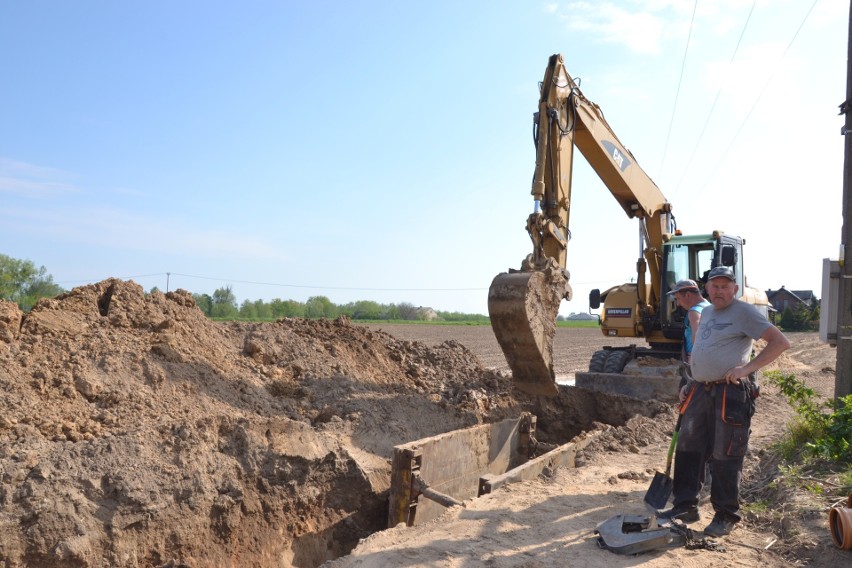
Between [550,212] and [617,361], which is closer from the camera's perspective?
[550,212]

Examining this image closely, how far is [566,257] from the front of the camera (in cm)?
791

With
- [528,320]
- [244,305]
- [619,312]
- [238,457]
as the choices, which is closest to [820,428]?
[528,320]

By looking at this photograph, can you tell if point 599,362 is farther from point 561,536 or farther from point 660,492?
point 561,536

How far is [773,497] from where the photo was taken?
190 inches

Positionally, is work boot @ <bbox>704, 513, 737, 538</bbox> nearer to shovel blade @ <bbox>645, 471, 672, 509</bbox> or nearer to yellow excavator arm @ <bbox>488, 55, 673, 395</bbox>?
shovel blade @ <bbox>645, 471, 672, 509</bbox>

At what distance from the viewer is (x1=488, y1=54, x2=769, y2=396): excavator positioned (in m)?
7.10

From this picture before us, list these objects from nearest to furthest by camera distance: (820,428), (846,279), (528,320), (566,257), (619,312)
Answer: (820,428) < (846,279) < (528,320) < (566,257) < (619,312)

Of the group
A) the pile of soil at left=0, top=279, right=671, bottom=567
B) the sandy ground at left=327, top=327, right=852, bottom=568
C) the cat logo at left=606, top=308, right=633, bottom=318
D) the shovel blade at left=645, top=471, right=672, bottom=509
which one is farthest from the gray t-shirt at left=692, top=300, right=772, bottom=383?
the cat logo at left=606, top=308, right=633, bottom=318

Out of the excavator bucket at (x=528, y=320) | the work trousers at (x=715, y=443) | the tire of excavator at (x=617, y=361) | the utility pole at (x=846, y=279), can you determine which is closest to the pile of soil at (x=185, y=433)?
the excavator bucket at (x=528, y=320)

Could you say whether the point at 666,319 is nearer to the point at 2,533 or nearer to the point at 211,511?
the point at 211,511

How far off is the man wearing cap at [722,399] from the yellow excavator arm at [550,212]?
2.65 meters

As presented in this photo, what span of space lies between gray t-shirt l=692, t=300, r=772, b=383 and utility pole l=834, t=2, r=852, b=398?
2.44 metres

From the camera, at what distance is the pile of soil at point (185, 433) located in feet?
15.8

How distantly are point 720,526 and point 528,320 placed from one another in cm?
306
